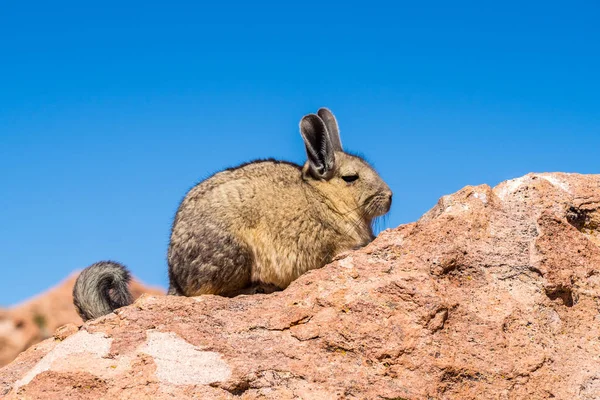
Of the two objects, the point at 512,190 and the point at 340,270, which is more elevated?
the point at 512,190

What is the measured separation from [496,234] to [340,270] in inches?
54.7

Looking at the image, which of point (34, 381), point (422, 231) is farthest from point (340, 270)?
point (34, 381)

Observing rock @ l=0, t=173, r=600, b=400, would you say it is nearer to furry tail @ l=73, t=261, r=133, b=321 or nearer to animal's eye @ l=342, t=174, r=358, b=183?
furry tail @ l=73, t=261, r=133, b=321

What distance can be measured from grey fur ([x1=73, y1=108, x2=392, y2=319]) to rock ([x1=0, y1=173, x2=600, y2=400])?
118 centimetres

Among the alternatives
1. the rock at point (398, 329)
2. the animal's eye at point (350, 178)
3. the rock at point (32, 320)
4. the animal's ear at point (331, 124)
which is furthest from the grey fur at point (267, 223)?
the rock at point (32, 320)

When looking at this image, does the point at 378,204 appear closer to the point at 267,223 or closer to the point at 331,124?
the point at 331,124

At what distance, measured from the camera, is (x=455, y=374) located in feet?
19.6

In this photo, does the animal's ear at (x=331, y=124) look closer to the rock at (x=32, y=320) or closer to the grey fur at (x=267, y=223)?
the grey fur at (x=267, y=223)

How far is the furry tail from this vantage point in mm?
8078

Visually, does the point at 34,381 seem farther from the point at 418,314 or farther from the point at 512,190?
the point at 512,190

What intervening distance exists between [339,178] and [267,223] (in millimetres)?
1522

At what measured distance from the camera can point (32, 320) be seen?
18922mm

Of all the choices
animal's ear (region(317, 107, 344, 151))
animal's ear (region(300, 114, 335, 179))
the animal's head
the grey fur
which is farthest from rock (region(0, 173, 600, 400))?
animal's ear (region(317, 107, 344, 151))

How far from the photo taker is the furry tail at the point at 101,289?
26.5 feet
